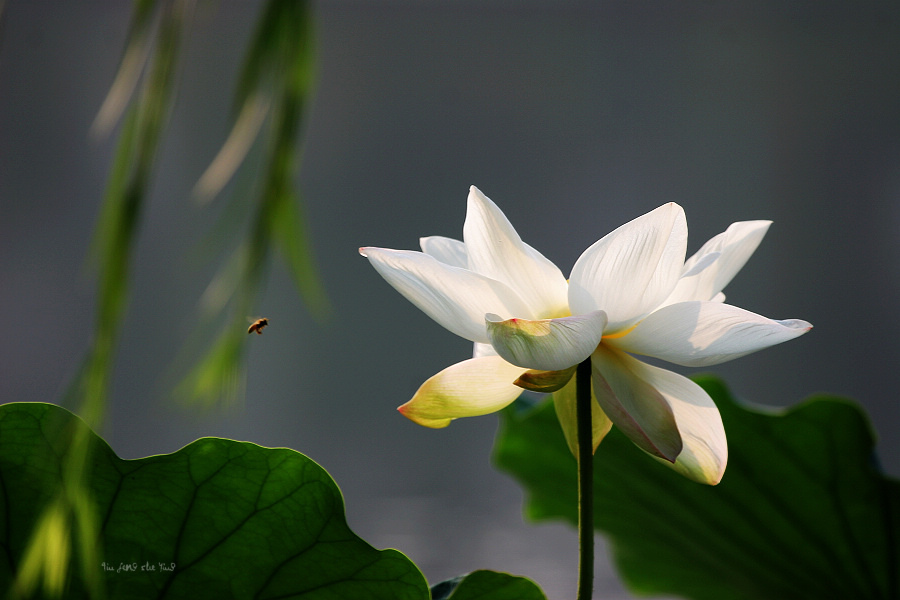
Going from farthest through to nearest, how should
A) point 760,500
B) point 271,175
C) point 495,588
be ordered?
1. point 760,500
2. point 495,588
3. point 271,175

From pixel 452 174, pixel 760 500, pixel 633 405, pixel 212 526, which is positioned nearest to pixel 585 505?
pixel 633 405

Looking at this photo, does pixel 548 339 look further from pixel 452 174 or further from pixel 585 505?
pixel 452 174

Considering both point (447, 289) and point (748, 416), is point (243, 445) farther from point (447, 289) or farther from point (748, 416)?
point (748, 416)

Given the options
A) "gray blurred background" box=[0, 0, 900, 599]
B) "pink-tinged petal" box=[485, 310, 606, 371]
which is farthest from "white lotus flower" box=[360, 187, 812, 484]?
"gray blurred background" box=[0, 0, 900, 599]

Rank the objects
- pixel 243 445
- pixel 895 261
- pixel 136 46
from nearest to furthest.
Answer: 1. pixel 136 46
2. pixel 243 445
3. pixel 895 261

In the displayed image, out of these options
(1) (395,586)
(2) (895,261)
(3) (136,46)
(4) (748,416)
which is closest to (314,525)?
(1) (395,586)
